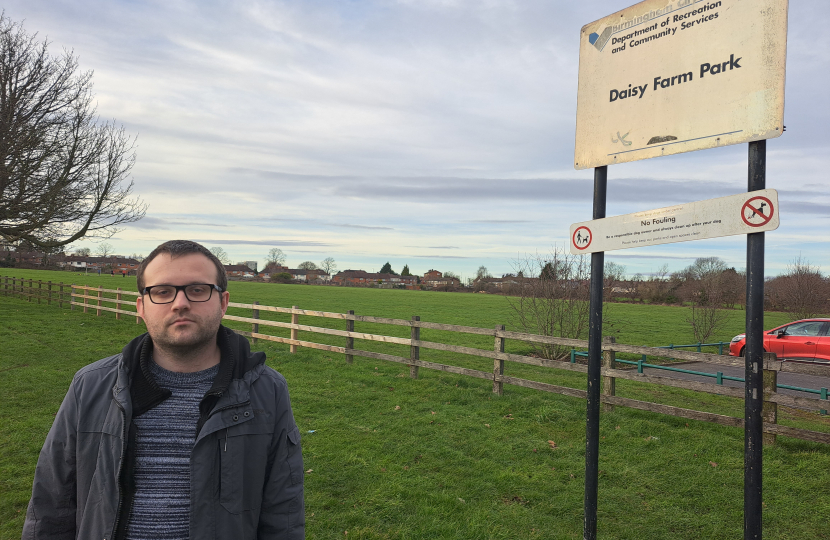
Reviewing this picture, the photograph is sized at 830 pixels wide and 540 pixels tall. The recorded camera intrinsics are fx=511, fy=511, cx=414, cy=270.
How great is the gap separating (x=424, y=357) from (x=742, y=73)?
1307cm

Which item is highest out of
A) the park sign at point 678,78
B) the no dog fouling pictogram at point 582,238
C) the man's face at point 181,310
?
the park sign at point 678,78

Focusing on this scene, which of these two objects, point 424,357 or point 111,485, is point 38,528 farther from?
point 424,357

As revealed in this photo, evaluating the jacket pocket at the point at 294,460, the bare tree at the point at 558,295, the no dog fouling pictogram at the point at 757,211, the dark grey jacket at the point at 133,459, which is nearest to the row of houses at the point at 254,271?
the bare tree at the point at 558,295

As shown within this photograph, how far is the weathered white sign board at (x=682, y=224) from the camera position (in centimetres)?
265

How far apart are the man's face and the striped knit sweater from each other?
250 millimetres

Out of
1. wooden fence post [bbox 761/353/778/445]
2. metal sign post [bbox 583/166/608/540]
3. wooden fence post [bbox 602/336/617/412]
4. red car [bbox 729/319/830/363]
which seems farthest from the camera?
red car [bbox 729/319/830/363]

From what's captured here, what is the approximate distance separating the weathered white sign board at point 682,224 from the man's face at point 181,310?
2431 mm

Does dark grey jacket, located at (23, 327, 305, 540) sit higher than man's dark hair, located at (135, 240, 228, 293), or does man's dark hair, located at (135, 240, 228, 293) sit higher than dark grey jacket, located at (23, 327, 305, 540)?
man's dark hair, located at (135, 240, 228, 293)

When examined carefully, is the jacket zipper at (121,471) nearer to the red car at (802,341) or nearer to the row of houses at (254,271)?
the red car at (802,341)

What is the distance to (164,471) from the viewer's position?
6.43ft

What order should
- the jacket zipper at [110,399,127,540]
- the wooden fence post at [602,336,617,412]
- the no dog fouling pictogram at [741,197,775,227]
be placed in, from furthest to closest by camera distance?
the wooden fence post at [602,336,617,412]
the no dog fouling pictogram at [741,197,775,227]
the jacket zipper at [110,399,127,540]

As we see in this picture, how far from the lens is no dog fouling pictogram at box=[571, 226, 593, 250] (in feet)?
11.4

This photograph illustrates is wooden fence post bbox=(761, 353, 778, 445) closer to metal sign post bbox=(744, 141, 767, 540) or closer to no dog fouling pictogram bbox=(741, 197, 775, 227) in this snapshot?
metal sign post bbox=(744, 141, 767, 540)

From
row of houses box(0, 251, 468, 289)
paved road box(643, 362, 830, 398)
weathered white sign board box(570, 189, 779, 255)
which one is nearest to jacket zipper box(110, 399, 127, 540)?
weathered white sign board box(570, 189, 779, 255)
